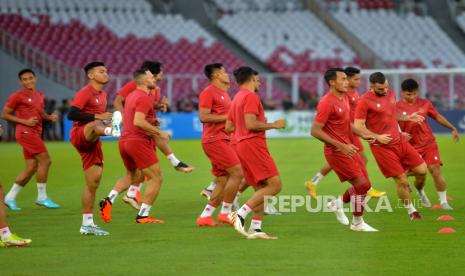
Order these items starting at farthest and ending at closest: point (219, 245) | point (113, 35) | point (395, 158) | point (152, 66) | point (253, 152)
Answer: point (113, 35), point (152, 66), point (395, 158), point (253, 152), point (219, 245)

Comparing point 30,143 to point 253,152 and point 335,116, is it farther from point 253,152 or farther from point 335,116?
point 335,116

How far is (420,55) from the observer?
2074 inches

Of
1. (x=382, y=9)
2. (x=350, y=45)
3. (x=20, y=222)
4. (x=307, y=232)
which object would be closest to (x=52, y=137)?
(x=350, y=45)

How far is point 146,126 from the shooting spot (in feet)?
45.1

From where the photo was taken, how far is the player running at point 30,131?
17.2 meters

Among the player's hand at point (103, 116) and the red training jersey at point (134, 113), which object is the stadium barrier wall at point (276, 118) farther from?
the player's hand at point (103, 116)

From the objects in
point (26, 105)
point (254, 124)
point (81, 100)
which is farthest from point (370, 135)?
point (26, 105)

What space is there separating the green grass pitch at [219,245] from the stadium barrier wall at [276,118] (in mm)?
22791

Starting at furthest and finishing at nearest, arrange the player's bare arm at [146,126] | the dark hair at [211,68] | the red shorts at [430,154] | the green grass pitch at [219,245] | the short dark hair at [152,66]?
the red shorts at [430,154]
the short dark hair at [152,66]
the dark hair at [211,68]
the player's bare arm at [146,126]
the green grass pitch at [219,245]

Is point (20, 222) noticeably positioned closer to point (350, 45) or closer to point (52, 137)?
point (52, 137)

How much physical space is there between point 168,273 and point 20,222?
5.54 m

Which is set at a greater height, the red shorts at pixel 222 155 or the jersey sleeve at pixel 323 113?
the jersey sleeve at pixel 323 113

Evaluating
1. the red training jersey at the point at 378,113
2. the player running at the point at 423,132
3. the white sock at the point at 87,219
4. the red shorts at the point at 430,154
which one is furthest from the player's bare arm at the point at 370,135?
the white sock at the point at 87,219

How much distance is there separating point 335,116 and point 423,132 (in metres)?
3.99
